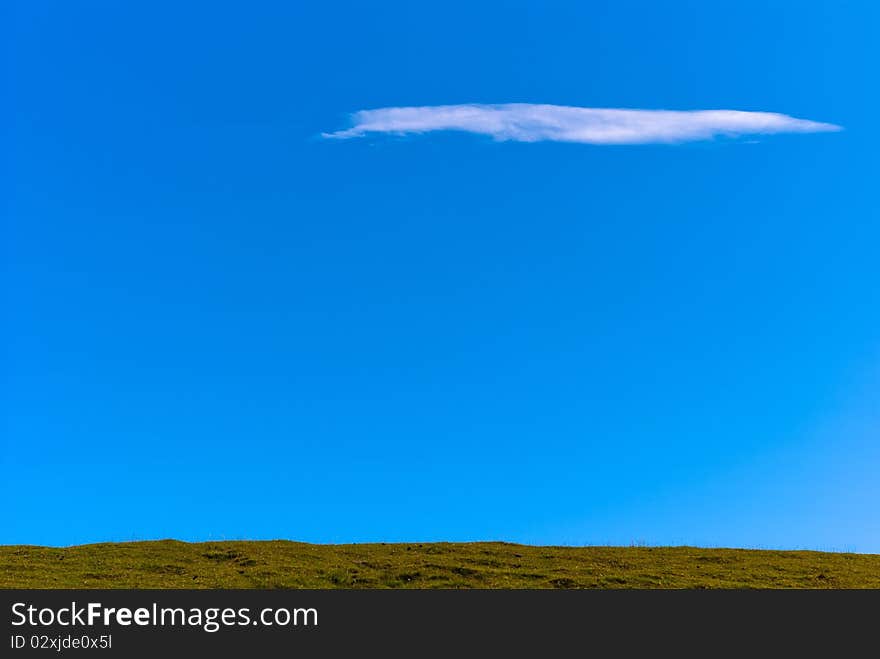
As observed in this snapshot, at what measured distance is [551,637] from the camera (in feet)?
96.6

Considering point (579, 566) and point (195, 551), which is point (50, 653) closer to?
point (195, 551)

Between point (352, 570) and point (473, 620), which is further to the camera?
point (352, 570)

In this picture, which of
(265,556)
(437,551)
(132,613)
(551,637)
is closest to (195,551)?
(265,556)

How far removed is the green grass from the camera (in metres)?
38.8

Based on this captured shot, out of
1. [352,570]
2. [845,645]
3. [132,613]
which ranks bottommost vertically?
[845,645]

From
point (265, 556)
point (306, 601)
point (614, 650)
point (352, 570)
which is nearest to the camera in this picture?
point (614, 650)

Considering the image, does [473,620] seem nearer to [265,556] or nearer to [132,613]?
[132,613]

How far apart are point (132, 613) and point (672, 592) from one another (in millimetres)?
18400

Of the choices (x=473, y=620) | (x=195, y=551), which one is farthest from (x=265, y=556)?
(x=473, y=620)

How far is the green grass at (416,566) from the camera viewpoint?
38750mm

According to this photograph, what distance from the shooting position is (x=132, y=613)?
2978 centimetres

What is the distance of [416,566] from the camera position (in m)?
41.0

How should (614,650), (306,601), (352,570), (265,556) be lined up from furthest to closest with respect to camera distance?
(265,556) < (352,570) < (306,601) < (614,650)

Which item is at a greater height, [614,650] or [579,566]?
[579,566]
